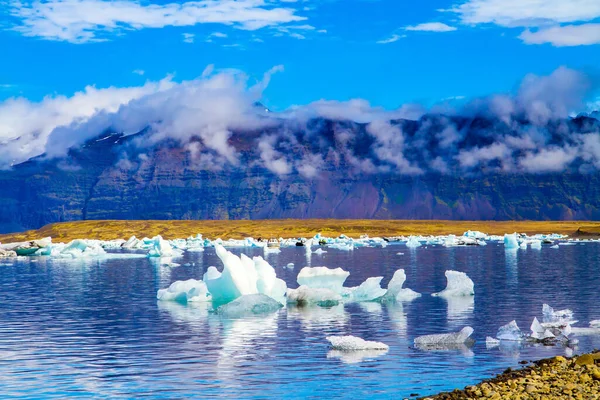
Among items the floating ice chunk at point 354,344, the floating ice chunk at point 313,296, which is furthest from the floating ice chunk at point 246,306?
the floating ice chunk at point 354,344

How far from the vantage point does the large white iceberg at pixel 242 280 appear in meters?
33.2

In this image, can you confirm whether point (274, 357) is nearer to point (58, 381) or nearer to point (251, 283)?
point (58, 381)

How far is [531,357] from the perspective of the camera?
2123 centimetres

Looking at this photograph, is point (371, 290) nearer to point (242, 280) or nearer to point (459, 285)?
point (459, 285)

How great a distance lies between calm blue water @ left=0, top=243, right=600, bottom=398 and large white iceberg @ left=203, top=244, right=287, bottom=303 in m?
1.40

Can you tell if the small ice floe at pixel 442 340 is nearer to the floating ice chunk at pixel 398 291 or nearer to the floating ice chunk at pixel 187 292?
the floating ice chunk at pixel 398 291

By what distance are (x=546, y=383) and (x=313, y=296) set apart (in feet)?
60.6

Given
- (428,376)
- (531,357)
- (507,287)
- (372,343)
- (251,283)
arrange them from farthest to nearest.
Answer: (507,287), (251,283), (372,343), (531,357), (428,376)

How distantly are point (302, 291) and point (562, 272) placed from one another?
25495 mm

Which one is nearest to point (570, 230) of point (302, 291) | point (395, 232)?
point (395, 232)

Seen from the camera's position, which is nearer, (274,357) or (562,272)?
(274,357)

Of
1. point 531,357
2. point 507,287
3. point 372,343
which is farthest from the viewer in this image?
point 507,287

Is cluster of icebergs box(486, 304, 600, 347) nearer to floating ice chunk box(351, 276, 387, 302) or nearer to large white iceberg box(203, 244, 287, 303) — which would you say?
large white iceberg box(203, 244, 287, 303)

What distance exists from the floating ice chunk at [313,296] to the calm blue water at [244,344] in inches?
40.1
